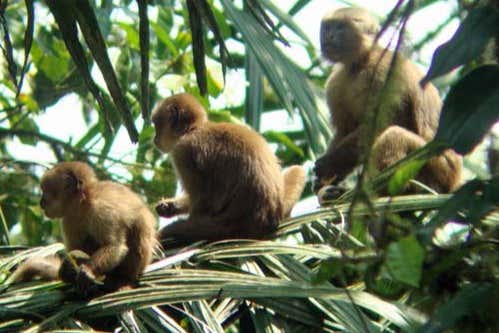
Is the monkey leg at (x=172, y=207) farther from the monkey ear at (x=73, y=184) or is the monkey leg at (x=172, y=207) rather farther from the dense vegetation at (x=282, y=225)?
the monkey ear at (x=73, y=184)

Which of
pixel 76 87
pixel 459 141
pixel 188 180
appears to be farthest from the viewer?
pixel 76 87

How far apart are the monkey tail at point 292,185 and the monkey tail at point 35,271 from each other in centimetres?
209

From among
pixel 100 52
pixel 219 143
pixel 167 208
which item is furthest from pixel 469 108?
pixel 167 208

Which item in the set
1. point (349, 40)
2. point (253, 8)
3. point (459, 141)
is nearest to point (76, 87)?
point (349, 40)

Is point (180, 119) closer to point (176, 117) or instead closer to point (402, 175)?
point (176, 117)

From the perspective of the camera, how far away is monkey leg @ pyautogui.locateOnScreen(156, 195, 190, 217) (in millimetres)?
7668

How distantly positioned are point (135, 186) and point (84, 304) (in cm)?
433

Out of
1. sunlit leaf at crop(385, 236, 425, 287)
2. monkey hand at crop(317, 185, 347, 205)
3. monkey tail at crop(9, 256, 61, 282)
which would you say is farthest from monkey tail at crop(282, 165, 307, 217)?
sunlit leaf at crop(385, 236, 425, 287)

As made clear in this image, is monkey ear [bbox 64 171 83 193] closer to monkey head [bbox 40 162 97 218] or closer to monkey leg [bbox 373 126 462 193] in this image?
monkey head [bbox 40 162 97 218]

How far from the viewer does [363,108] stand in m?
7.97

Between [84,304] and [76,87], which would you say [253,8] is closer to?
[84,304]

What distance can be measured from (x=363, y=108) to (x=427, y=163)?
67 cm

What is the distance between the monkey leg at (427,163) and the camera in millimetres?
7574

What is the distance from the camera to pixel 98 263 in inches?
222
